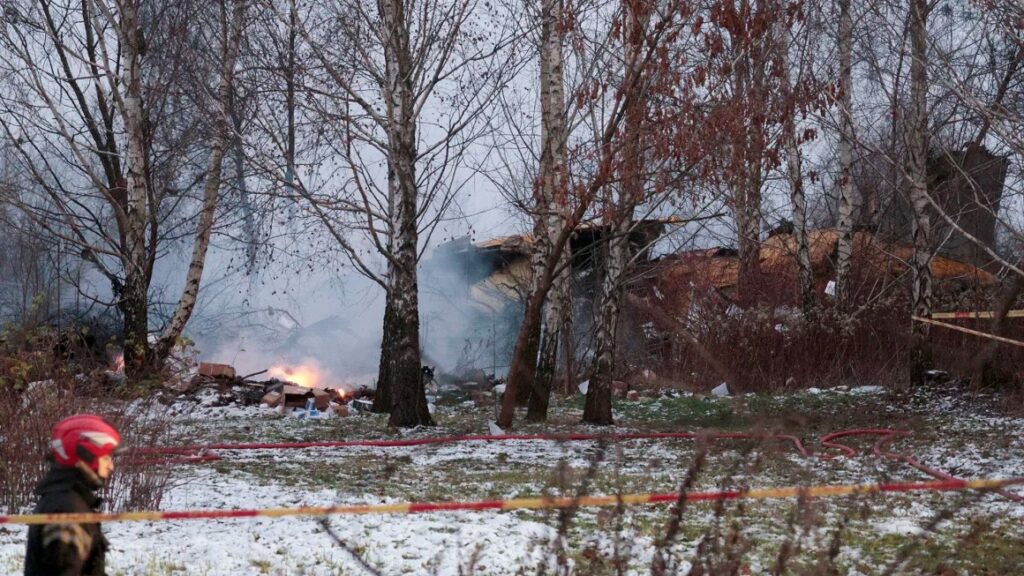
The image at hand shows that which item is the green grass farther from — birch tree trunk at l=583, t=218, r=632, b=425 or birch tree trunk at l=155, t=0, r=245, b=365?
birch tree trunk at l=155, t=0, r=245, b=365

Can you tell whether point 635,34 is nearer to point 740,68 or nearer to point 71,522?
point 740,68

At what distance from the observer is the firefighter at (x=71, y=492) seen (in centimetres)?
344

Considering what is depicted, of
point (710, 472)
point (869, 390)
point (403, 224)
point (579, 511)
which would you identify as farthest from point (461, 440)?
point (869, 390)

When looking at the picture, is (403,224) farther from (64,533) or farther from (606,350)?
(64,533)

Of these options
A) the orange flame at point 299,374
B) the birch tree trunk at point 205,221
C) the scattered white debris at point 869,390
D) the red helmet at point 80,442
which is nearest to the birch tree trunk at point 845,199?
the scattered white debris at point 869,390

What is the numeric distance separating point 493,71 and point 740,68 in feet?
11.4

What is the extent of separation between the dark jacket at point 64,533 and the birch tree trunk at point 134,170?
13499mm

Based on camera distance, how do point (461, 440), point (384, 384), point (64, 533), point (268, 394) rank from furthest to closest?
1. point (268, 394)
2. point (384, 384)
3. point (461, 440)
4. point (64, 533)

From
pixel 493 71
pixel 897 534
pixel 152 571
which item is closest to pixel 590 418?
pixel 493 71

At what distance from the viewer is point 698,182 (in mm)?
12719

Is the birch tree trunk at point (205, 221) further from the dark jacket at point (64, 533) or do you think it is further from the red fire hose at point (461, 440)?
the dark jacket at point (64, 533)

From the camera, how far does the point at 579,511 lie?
736 centimetres

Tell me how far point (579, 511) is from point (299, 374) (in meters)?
14.8

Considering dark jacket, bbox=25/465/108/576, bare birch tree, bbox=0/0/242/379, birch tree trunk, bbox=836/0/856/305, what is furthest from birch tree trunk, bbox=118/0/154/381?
dark jacket, bbox=25/465/108/576
